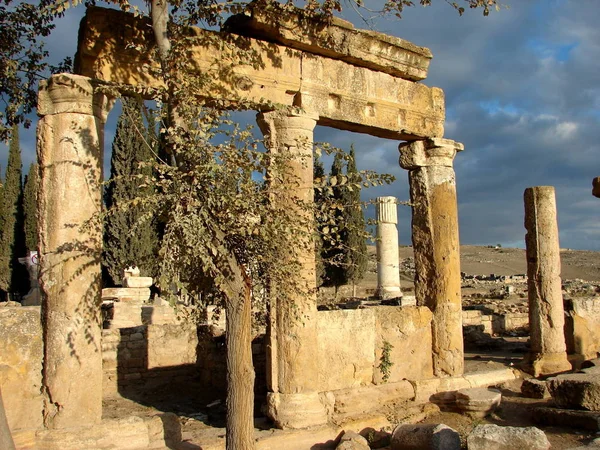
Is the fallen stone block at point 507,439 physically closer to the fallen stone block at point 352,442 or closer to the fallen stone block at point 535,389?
the fallen stone block at point 352,442

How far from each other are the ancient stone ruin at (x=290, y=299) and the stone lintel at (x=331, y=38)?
0.08 ft

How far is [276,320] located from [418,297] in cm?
295

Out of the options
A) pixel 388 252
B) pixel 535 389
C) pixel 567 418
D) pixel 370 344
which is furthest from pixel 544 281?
pixel 388 252

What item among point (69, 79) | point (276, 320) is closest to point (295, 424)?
point (276, 320)

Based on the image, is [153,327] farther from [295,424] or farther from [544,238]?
[544,238]

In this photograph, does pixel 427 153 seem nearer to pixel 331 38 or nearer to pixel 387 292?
pixel 331 38

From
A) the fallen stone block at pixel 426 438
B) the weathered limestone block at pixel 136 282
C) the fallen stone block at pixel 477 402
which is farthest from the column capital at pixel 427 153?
the weathered limestone block at pixel 136 282

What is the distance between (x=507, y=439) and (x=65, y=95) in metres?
5.69

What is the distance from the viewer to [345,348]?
8.01 m

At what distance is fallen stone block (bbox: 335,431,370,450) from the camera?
256 inches

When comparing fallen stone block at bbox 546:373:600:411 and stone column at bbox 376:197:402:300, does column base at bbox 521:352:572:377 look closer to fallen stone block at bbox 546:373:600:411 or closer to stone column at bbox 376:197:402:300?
fallen stone block at bbox 546:373:600:411

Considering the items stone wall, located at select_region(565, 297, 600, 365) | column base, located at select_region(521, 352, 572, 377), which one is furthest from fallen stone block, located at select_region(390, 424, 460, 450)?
stone wall, located at select_region(565, 297, 600, 365)

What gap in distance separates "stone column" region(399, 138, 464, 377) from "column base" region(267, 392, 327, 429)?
254 centimetres

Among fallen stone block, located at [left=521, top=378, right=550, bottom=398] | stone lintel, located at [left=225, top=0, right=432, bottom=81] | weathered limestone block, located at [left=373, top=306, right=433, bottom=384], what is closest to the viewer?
stone lintel, located at [left=225, top=0, right=432, bottom=81]
